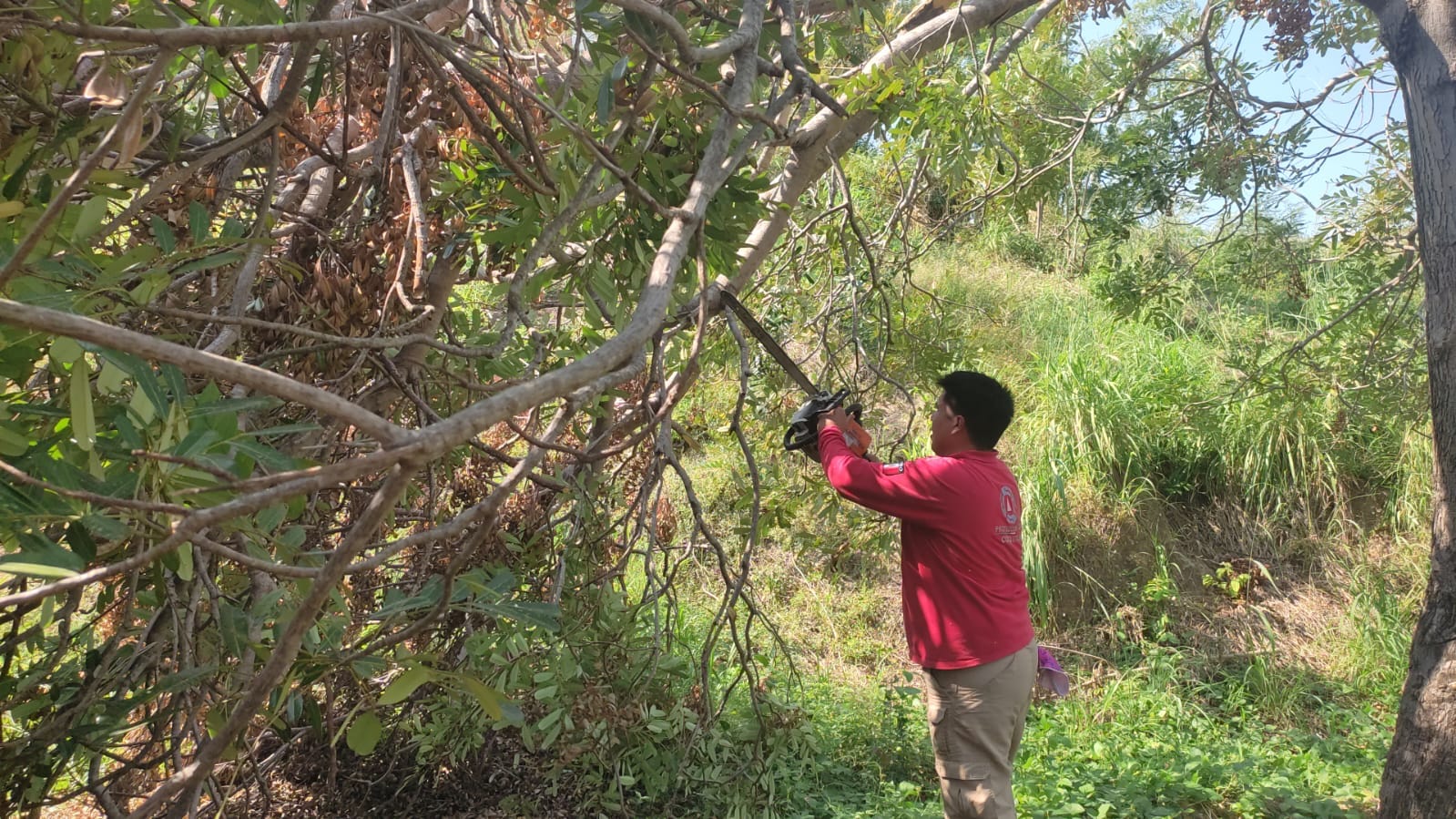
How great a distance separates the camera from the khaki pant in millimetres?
2652

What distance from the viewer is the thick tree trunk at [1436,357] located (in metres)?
2.51

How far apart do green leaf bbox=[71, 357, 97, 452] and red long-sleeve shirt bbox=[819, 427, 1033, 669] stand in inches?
71.8

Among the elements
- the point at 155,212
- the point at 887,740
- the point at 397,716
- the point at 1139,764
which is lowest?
the point at 1139,764

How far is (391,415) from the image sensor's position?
2252mm

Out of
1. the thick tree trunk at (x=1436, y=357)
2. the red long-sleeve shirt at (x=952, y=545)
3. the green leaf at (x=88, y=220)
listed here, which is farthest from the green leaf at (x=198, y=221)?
the thick tree trunk at (x=1436, y=357)

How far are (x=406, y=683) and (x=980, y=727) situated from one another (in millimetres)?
2044

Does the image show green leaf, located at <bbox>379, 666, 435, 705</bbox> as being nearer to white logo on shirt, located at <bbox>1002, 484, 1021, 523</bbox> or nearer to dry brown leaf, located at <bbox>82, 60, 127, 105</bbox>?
dry brown leaf, located at <bbox>82, 60, 127, 105</bbox>

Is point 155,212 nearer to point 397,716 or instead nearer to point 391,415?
point 391,415

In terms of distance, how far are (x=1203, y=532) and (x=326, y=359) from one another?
18.0 feet

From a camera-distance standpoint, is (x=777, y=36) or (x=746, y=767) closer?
(x=777, y=36)

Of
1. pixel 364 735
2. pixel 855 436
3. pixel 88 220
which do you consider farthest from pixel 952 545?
pixel 88 220

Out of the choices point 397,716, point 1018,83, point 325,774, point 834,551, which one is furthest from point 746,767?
point 1018,83

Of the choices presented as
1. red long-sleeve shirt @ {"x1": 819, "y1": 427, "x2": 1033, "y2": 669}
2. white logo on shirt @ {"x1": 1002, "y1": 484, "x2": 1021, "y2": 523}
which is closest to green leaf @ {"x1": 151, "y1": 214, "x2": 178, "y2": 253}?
red long-sleeve shirt @ {"x1": 819, "y1": 427, "x2": 1033, "y2": 669}

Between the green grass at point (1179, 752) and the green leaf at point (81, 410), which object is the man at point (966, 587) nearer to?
the green grass at point (1179, 752)
